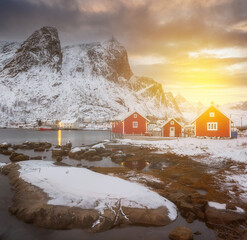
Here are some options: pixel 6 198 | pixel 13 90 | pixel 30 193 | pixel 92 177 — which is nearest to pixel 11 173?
pixel 6 198

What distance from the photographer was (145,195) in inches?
427

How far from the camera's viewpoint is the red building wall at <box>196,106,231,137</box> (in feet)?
132

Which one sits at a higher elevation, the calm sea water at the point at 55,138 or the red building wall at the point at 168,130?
the red building wall at the point at 168,130

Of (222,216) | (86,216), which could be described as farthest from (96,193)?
(222,216)

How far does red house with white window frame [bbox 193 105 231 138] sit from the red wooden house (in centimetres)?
435

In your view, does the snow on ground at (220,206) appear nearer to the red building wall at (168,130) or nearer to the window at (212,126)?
the window at (212,126)

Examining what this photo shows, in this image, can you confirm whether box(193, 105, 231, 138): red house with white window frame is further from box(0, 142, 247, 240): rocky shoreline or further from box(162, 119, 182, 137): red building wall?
box(0, 142, 247, 240): rocky shoreline

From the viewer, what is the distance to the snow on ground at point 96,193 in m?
10.0

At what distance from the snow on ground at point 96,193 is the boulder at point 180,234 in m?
1.14

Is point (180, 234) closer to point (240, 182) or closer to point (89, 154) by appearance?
point (240, 182)

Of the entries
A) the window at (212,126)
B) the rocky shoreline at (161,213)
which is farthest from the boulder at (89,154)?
the window at (212,126)

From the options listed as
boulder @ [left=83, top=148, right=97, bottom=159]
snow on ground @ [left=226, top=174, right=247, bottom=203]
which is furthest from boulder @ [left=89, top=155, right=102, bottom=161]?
snow on ground @ [left=226, top=174, right=247, bottom=203]

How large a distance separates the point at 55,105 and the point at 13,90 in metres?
41.1

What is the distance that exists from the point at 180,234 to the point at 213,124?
118ft
